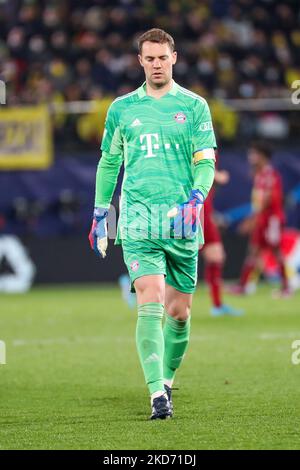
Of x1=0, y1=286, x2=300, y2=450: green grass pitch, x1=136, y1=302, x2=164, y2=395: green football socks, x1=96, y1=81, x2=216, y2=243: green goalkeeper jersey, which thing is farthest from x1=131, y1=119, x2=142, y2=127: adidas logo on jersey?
x1=0, y1=286, x2=300, y2=450: green grass pitch

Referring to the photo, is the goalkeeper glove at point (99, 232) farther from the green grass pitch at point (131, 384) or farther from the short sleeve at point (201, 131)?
the green grass pitch at point (131, 384)

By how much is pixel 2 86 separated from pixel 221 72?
7857 mm

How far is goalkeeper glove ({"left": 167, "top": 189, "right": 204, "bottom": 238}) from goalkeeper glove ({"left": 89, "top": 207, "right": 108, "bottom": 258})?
0.48 metres

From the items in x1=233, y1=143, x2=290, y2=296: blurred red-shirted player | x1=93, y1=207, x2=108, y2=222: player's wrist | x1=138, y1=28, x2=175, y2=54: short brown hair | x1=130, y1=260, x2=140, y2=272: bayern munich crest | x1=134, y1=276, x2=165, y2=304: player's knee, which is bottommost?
x1=233, y1=143, x2=290, y2=296: blurred red-shirted player

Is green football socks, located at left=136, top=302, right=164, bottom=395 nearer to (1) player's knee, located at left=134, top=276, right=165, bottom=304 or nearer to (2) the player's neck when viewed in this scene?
(1) player's knee, located at left=134, top=276, right=165, bottom=304

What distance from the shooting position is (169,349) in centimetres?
745

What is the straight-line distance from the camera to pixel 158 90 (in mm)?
7148

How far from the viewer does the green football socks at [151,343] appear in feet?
22.0

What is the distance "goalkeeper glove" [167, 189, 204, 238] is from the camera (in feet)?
22.4

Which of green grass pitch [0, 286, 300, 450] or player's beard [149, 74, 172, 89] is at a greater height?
player's beard [149, 74, 172, 89]

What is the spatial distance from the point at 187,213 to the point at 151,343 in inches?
31.7

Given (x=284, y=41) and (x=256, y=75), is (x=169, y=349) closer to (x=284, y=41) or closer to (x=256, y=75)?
(x=256, y=75)

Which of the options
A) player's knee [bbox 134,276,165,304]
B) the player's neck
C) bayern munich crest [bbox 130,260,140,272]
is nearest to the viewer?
player's knee [bbox 134,276,165,304]

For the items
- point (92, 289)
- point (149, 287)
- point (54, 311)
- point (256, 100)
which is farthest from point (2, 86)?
point (149, 287)
